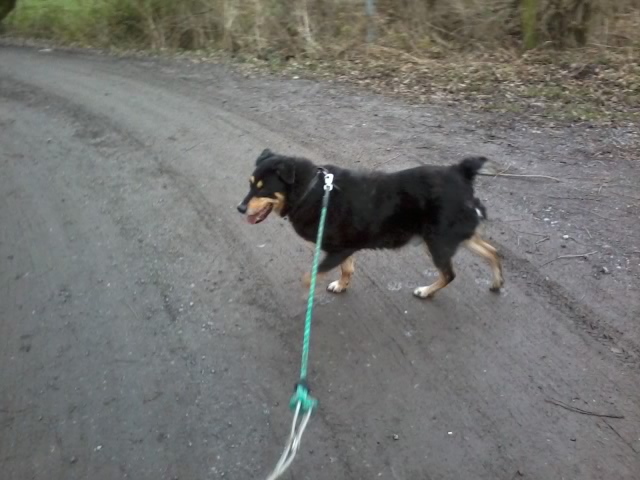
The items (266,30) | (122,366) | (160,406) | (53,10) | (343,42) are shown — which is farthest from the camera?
(53,10)

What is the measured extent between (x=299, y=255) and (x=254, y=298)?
0.81m

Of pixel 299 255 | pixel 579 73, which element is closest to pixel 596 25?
pixel 579 73

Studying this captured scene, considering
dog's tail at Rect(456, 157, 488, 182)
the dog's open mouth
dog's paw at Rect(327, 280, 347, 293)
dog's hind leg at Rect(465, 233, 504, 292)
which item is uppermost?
dog's tail at Rect(456, 157, 488, 182)

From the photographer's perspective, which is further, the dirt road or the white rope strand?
the dirt road

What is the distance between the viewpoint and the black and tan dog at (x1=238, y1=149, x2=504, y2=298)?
461 centimetres

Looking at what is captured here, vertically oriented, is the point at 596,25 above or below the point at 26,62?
above

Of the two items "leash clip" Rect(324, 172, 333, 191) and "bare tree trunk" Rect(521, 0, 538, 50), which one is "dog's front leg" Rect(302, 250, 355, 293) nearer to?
"leash clip" Rect(324, 172, 333, 191)

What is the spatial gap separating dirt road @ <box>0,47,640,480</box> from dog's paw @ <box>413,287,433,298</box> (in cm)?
6

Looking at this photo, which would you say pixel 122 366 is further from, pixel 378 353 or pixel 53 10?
pixel 53 10

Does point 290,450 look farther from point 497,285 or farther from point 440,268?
point 497,285

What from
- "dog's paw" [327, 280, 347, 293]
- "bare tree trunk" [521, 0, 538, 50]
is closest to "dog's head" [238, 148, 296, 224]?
"dog's paw" [327, 280, 347, 293]

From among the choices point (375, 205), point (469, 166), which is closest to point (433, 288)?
point (375, 205)

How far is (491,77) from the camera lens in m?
10.3

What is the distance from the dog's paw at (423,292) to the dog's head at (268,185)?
1.43 m
